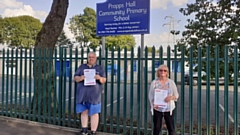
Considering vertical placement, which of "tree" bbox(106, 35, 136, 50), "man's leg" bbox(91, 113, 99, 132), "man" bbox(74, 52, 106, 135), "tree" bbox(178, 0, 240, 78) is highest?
"tree" bbox(106, 35, 136, 50)

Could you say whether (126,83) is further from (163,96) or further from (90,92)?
(163,96)

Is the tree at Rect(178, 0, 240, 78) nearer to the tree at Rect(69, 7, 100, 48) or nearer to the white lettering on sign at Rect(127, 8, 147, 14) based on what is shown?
the white lettering on sign at Rect(127, 8, 147, 14)

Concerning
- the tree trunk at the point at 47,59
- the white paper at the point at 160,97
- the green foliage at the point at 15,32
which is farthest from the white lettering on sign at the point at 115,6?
the green foliage at the point at 15,32

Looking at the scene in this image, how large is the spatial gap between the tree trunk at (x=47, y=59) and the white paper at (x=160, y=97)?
2.94m

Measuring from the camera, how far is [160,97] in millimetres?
4047

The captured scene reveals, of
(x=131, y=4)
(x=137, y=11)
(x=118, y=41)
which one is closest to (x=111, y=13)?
(x=131, y=4)

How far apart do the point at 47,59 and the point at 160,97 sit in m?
3.44

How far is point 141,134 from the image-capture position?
5281 mm

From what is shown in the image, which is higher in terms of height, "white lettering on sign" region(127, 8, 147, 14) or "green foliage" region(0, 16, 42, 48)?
"green foliage" region(0, 16, 42, 48)

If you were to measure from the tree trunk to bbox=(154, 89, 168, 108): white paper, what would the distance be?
294cm

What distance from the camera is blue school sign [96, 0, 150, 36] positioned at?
5.42 m

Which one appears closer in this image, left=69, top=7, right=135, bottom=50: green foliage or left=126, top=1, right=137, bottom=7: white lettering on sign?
left=126, top=1, right=137, bottom=7: white lettering on sign

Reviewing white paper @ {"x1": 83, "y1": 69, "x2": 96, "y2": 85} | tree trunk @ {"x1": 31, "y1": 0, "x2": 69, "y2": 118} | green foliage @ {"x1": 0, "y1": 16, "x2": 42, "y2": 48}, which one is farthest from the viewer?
green foliage @ {"x1": 0, "y1": 16, "x2": 42, "y2": 48}

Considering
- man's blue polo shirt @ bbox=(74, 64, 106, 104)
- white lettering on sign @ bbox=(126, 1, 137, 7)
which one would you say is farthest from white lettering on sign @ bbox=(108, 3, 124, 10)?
man's blue polo shirt @ bbox=(74, 64, 106, 104)
